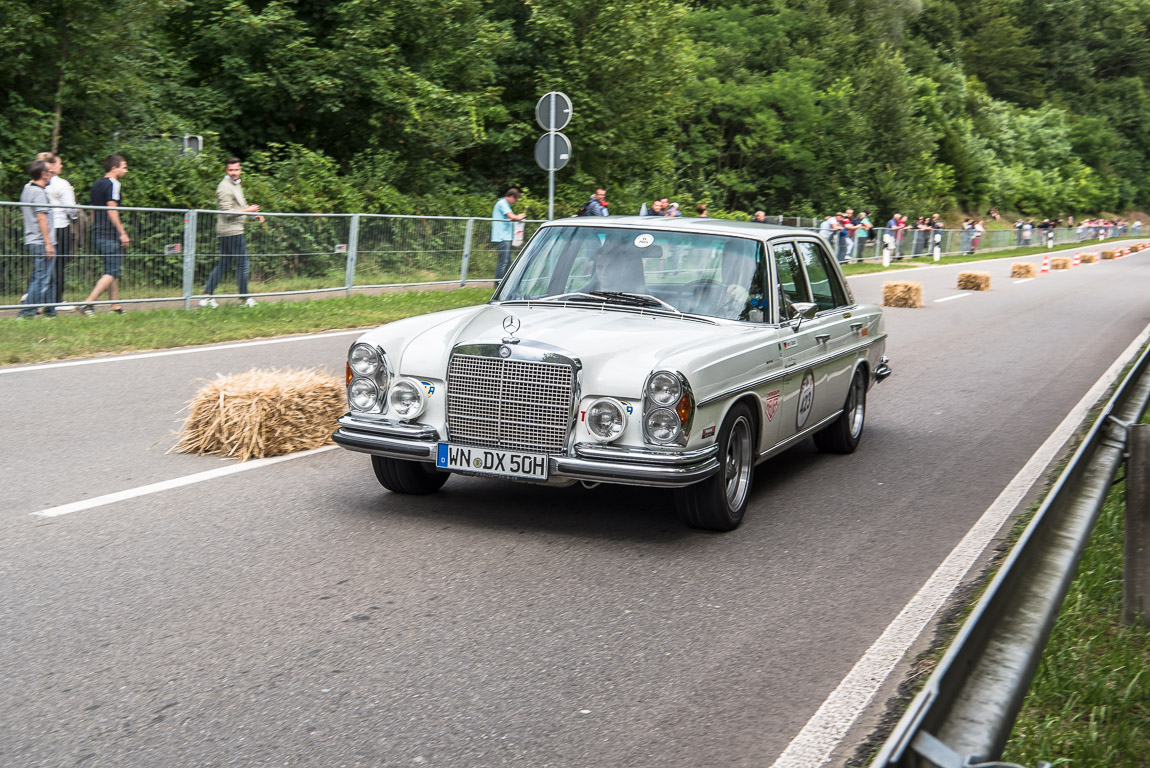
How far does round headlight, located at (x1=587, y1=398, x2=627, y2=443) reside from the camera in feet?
18.8

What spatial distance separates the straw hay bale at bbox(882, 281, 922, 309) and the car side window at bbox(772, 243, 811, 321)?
51.4 feet

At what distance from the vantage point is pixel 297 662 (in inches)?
166

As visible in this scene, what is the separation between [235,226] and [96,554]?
443 inches

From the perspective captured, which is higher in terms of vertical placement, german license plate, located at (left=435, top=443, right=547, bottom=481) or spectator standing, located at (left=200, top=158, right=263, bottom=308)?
spectator standing, located at (left=200, top=158, right=263, bottom=308)

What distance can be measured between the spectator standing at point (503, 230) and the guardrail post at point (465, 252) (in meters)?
0.46

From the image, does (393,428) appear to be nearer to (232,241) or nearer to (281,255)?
(232,241)

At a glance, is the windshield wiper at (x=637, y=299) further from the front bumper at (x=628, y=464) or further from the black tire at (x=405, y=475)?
the black tire at (x=405, y=475)

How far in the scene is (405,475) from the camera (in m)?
6.62

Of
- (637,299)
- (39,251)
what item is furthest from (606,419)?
(39,251)

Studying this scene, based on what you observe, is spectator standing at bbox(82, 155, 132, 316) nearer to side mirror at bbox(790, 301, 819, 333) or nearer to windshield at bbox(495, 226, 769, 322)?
windshield at bbox(495, 226, 769, 322)

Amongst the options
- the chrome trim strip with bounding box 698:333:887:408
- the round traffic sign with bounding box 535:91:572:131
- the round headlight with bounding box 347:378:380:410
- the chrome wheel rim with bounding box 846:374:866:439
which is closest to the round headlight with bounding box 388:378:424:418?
the round headlight with bounding box 347:378:380:410

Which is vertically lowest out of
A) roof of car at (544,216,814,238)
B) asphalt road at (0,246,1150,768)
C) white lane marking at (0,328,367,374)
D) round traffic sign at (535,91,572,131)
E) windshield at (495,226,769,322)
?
asphalt road at (0,246,1150,768)

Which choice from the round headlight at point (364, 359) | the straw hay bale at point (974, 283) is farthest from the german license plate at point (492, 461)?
the straw hay bale at point (974, 283)

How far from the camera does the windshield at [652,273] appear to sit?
6.82m
